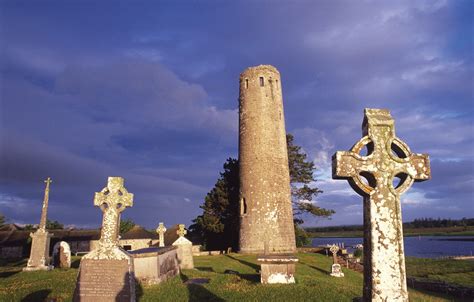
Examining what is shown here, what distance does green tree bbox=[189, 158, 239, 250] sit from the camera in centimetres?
2727

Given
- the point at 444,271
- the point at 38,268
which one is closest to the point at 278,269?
the point at 38,268

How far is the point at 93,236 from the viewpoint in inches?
1452

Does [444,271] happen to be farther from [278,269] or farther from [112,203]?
[112,203]

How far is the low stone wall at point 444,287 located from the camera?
12.4m

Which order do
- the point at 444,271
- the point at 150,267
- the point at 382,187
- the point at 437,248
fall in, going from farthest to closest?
the point at 437,248
the point at 444,271
the point at 150,267
the point at 382,187

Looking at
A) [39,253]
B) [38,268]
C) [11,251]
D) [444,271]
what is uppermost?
[39,253]

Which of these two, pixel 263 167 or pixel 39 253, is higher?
pixel 263 167

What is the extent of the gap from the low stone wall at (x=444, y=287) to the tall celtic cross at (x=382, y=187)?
35.6ft

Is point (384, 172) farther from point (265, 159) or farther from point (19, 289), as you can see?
point (265, 159)

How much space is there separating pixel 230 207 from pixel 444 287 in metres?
17.2

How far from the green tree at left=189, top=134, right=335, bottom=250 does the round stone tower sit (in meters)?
2.69

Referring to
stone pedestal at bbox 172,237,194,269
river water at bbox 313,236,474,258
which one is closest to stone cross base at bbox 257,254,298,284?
stone pedestal at bbox 172,237,194,269

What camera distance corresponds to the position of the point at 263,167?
80.5ft

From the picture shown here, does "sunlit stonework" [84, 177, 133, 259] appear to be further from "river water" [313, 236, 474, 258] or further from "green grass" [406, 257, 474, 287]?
"river water" [313, 236, 474, 258]
